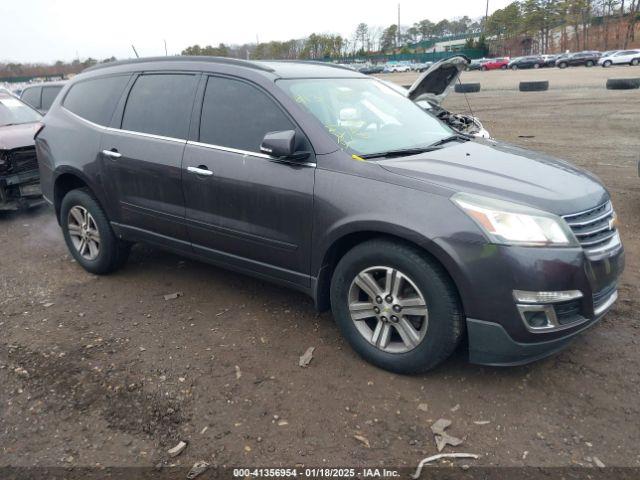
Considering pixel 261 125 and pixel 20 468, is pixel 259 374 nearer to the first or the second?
pixel 20 468

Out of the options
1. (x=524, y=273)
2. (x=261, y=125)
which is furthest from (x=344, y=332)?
(x=261, y=125)

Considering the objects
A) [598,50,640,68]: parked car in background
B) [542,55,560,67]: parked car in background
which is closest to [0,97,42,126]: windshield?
[598,50,640,68]: parked car in background

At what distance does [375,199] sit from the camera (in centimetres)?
304

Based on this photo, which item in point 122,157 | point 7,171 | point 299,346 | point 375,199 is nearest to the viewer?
point 375,199

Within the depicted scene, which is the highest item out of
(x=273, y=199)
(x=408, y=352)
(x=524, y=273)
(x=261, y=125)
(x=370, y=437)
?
(x=261, y=125)

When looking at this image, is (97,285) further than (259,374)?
Yes

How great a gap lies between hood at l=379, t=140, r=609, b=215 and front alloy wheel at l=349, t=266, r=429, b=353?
61cm

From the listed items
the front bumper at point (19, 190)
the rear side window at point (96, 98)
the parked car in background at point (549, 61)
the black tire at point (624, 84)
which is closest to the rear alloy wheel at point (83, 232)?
the rear side window at point (96, 98)

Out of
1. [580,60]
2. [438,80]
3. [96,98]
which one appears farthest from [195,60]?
[580,60]

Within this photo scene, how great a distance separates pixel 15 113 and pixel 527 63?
5663 cm

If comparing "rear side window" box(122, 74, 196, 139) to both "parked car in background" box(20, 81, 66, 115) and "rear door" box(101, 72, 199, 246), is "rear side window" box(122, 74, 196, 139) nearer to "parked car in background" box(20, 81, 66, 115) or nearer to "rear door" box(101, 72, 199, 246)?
"rear door" box(101, 72, 199, 246)

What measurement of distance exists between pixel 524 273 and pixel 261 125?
1929mm

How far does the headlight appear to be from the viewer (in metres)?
2.72

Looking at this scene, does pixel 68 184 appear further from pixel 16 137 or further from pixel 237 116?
pixel 16 137
